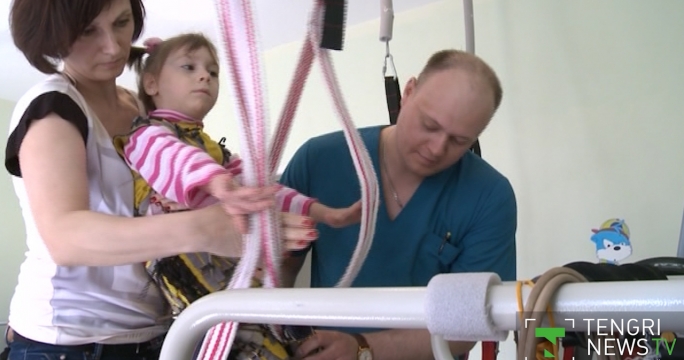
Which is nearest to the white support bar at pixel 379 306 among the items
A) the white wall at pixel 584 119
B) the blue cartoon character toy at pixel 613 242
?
the white wall at pixel 584 119

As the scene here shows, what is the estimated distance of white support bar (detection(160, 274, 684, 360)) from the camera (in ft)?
1.44

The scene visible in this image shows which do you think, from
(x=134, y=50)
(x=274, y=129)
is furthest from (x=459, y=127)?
(x=134, y=50)

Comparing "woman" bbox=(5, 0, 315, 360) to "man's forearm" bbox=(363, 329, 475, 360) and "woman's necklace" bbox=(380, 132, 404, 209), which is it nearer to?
"man's forearm" bbox=(363, 329, 475, 360)

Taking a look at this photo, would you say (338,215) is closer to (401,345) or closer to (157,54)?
(401,345)

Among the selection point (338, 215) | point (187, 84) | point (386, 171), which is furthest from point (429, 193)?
point (187, 84)

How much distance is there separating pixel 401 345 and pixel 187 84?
56cm

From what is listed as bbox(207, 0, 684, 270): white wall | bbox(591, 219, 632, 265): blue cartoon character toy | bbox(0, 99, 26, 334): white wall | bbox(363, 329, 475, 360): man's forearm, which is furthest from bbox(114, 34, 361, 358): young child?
bbox(0, 99, 26, 334): white wall

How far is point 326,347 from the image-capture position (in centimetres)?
87

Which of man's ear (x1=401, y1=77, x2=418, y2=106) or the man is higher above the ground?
man's ear (x1=401, y1=77, x2=418, y2=106)

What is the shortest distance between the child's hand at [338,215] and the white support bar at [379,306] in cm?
29

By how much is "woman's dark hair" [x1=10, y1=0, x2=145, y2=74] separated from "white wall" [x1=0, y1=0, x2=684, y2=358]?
1.23 meters

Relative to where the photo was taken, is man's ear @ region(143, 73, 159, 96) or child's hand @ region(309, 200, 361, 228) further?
man's ear @ region(143, 73, 159, 96)

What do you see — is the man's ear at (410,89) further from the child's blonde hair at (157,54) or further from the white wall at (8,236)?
the white wall at (8,236)

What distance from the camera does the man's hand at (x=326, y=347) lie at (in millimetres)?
847
